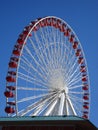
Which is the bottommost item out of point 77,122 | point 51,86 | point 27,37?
point 77,122

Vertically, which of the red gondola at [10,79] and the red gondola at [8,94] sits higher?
the red gondola at [10,79]

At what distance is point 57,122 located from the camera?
4078 cm

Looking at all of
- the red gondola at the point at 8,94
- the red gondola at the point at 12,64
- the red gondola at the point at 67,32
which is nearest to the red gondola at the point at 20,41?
the red gondola at the point at 12,64

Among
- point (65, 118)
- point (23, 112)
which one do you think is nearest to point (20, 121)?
point (65, 118)

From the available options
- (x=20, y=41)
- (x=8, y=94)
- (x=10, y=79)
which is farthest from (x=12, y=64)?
(x=8, y=94)

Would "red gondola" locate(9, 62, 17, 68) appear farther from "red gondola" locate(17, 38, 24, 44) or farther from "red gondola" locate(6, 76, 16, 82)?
"red gondola" locate(17, 38, 24, 44)

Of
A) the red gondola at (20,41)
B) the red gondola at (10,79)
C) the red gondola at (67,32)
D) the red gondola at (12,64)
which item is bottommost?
the red gondola at (10,79)

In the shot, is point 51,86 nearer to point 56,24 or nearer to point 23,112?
point 23,112

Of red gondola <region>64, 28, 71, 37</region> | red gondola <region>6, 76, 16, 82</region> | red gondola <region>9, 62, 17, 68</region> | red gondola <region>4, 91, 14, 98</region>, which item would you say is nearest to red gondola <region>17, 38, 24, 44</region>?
red gondola <region>9, 62, 17, 68</region>

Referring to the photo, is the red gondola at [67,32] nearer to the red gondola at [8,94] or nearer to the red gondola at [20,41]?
the red gondola at [20,41]

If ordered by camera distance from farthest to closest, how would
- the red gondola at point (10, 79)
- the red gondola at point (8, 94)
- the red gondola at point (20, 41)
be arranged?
1. the red gondola at point (20, 41)
2. the red gondola at point (10, 79)
3. the red gondola at point (8, 94)

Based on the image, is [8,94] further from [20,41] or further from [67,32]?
[67,32]

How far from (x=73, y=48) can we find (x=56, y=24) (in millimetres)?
4983

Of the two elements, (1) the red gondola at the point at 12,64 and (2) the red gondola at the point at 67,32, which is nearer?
(1) the red gondola at the point at 12,64
